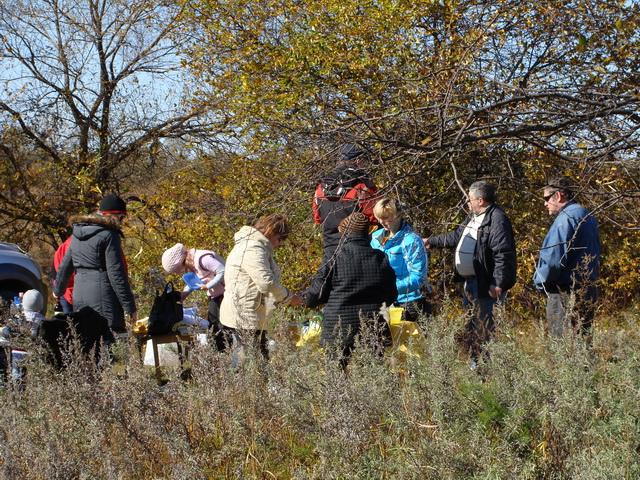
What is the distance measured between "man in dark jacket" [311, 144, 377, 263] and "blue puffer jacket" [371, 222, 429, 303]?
22 cm

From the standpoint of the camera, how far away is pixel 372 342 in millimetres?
4754

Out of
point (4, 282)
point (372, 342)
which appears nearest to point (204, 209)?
point (4, 282)

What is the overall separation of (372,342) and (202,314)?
4.84 meters

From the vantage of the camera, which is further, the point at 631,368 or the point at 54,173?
the point at 54,173

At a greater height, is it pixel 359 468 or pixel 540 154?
pixel 540 154

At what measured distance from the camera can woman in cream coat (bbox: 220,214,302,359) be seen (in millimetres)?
6312

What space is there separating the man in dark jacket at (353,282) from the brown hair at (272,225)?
0.58 meters

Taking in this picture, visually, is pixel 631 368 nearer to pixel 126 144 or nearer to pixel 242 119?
pixel 242 119

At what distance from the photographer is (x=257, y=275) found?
6320 millimetres

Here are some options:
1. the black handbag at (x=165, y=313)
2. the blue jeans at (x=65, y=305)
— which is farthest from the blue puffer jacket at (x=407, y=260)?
the blue jeans at (x=65, y=305)

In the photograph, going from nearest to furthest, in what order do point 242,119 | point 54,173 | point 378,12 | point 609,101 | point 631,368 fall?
point 631,368, point 609,101, point 378,12, point 242,119, point 54,173

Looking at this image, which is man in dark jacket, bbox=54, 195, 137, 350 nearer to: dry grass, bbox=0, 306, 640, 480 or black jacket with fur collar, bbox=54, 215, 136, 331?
black jacket with fur collar, bbox=54, 215, 136, 331

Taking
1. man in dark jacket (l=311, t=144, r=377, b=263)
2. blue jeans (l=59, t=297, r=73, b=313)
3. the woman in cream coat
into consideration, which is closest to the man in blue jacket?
man in dark jacket (l=311, t=144, r=377, b=263)

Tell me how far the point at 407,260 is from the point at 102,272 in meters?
2.30
